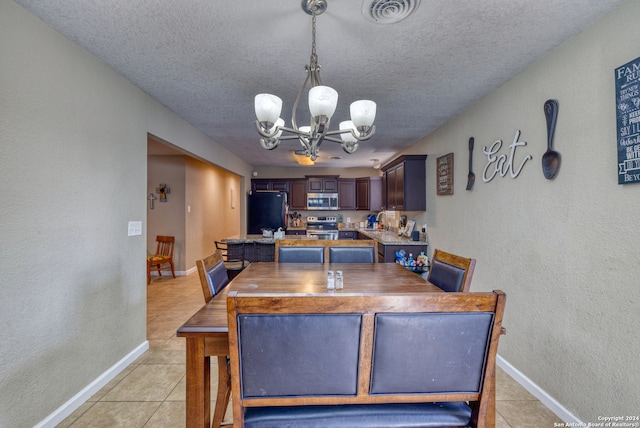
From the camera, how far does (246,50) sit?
191cm

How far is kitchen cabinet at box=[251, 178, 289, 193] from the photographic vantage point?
6.79 m

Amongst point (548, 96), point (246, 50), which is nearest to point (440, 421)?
point (548, 96)

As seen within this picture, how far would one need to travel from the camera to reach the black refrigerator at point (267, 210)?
641cm

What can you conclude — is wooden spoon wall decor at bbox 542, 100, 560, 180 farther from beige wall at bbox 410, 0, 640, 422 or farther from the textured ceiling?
the textured ceiling

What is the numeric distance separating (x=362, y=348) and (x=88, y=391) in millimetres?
2131

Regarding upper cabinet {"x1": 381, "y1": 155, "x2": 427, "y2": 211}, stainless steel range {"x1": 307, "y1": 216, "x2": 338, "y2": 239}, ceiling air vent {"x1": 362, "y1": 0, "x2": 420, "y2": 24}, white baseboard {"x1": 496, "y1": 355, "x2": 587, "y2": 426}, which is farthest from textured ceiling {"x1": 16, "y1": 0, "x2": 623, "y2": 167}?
stainless steel range {"x1": 307, "y1": 216, "x2": 338, "y2": 239}

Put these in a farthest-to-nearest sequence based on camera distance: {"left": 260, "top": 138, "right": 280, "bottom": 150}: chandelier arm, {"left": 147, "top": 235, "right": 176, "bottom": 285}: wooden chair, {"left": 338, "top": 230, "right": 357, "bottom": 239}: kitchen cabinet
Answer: {"left": 338, "top": 230, "right": 357, "bottom": 239}: kitchen cabinet
{"left": 147, "top": 235, "right": 176, "bottom": 285}: wooden chair
{"left": 260, "top": 138, "right": 280, "bottom": 150}: chandelier arm

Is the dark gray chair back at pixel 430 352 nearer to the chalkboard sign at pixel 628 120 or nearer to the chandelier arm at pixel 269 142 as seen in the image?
the chalkboard sign at pixel 628 120

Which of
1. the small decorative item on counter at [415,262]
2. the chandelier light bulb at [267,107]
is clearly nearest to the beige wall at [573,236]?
the small decorative item on counter at [415,262]

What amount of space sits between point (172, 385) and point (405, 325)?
6.61 ft

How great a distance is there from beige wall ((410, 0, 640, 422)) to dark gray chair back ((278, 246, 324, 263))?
1564 mm

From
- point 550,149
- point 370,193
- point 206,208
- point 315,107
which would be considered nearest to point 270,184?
point 206,208

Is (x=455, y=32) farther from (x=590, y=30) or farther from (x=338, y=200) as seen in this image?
(x=338, y=200)

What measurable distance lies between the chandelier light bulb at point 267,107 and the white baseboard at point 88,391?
2.13 meters
